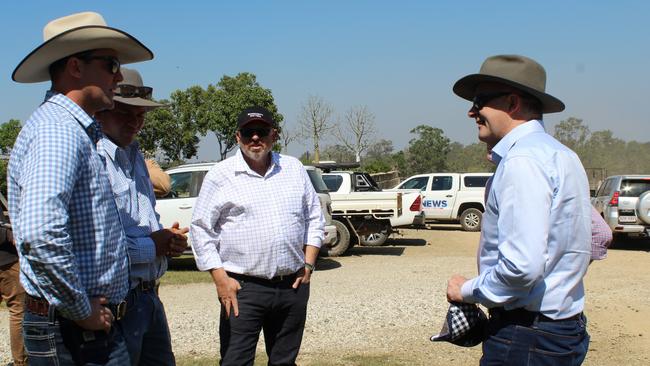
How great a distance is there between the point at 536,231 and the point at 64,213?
175cm

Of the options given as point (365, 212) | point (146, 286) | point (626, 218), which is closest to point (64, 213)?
point (146, 286)

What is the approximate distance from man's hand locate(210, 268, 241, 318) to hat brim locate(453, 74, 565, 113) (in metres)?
Answer: 1.74

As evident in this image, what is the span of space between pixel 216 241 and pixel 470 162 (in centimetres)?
5573

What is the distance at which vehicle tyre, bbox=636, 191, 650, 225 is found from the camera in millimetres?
13797

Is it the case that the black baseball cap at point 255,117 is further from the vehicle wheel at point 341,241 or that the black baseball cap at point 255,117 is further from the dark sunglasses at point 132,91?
the vehicle wheel at point 341,241

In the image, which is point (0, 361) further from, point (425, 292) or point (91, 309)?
point (425, 292)

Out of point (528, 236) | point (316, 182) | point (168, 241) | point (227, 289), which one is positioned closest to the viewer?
point (528, 236)

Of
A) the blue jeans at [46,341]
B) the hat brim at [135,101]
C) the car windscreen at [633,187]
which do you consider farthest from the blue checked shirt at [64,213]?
the car windscreen at [633,187]

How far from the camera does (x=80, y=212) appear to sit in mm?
2391

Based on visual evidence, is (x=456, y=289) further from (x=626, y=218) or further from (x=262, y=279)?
(x=626, y=218)

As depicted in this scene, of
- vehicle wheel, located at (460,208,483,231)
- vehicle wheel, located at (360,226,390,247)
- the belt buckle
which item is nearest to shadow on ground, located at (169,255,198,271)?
vehicle wheel, located at (360,226,390,247)


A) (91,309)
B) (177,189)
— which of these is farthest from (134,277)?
(177,189)

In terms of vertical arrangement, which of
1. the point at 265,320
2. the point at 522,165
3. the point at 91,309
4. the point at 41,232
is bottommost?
the point at 265,320

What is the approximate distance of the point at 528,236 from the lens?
2.38 meters
